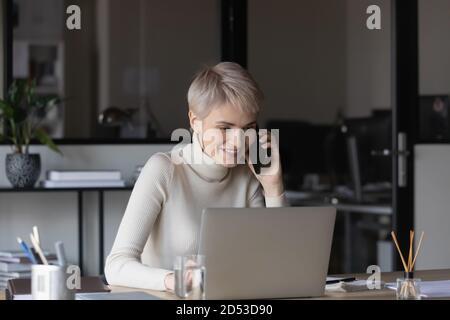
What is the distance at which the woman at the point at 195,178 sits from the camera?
2.35 metres

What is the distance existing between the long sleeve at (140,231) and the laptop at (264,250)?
0.92 feet

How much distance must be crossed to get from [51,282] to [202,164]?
860 millimetres

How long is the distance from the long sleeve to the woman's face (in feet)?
0.42

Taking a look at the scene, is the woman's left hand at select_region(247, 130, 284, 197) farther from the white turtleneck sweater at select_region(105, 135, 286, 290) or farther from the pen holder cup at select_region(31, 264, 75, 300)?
the pen holder cup at select_region(31, 264, 75, 300)

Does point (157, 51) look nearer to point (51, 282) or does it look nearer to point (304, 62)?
point (304, 62)

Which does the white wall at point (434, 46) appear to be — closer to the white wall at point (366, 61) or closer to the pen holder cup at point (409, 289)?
the white wall at point (366, 61)

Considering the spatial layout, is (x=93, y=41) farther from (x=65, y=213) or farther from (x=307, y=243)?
(x=307, y=243)

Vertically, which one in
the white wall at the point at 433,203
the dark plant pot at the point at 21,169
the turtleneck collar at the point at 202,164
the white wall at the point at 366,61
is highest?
the white wall at the point at 366,61

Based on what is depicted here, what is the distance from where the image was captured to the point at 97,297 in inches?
75.9

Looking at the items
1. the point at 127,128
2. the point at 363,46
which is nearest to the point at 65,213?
the point at 127,128

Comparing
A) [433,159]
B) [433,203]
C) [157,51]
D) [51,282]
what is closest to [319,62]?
[433,159]

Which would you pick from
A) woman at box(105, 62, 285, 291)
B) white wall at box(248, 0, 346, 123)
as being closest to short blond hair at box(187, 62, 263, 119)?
woman at box(105, 62, 285, 291)

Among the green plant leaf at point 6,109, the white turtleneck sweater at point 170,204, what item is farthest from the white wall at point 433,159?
the white turtleneck sweater at point 170,204

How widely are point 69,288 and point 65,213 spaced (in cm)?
258
